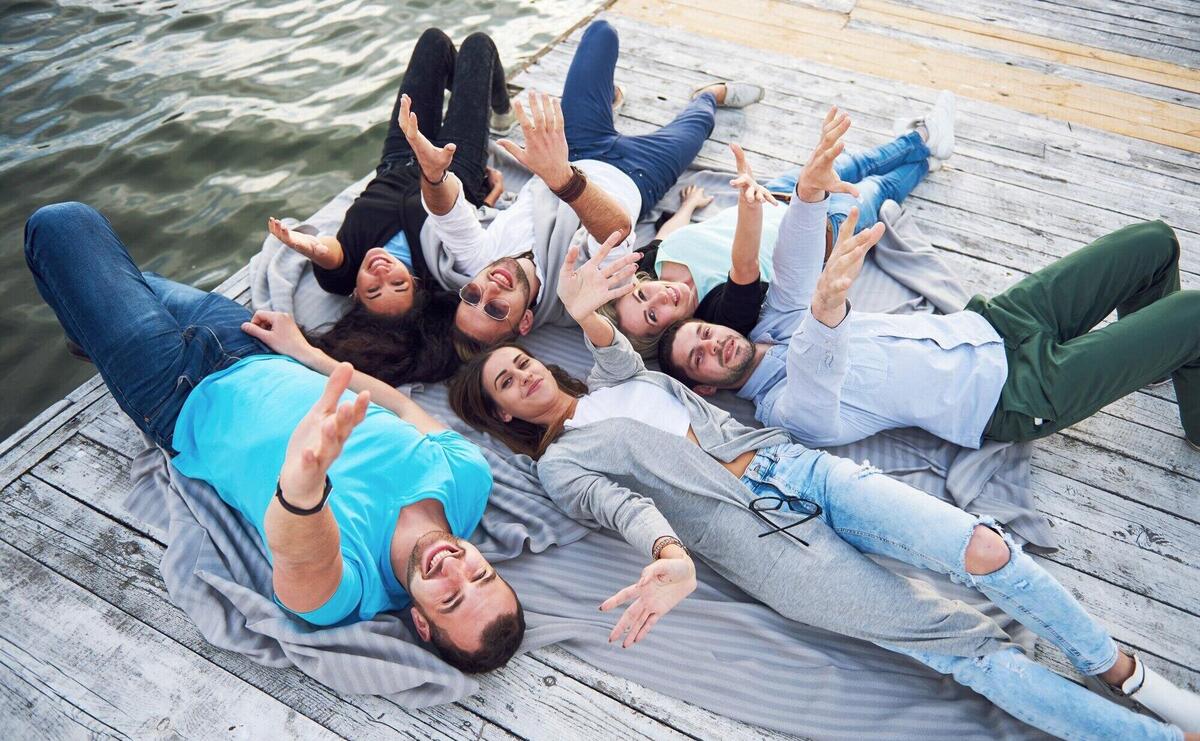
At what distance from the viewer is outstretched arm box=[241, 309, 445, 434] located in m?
3.05

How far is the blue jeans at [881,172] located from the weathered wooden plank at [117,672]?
335 cm

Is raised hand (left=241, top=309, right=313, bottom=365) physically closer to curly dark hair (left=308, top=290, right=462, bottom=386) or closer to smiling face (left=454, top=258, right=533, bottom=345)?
curly dark hair (left=308, top=290, right=462, bottom=386)

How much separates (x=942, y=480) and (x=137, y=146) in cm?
521

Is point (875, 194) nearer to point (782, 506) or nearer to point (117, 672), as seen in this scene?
point (782, 506)

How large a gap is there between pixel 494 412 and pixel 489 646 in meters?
1.05

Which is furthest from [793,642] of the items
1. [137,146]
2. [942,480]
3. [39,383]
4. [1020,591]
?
[137,146]

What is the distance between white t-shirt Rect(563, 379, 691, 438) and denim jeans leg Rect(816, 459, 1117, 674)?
59 centimetres

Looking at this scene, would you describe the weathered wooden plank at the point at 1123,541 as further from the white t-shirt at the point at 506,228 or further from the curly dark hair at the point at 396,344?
the curly dark hair at the point at 396,344

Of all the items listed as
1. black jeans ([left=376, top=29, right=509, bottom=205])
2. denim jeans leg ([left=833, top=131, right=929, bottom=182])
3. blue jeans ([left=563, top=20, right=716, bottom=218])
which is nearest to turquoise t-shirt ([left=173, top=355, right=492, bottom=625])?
black jeans ([left=376, top=29, right=509, bottom=205])

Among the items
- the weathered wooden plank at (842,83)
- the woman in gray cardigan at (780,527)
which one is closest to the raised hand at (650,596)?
the woman in gray cardigan at (780,527)

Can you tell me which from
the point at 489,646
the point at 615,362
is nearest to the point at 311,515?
the point at 489,646

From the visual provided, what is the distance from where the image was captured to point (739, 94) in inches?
195

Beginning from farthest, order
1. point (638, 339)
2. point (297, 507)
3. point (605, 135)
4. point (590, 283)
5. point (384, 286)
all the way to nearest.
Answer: point (605, 135) < point (384, 286) < point (638, 339) < point (590, 283) < point (297, 507)

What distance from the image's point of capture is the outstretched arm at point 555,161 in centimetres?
311
